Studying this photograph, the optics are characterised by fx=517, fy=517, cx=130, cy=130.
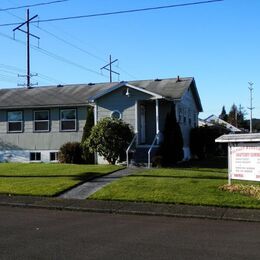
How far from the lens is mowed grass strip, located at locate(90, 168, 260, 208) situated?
1366 centimetres

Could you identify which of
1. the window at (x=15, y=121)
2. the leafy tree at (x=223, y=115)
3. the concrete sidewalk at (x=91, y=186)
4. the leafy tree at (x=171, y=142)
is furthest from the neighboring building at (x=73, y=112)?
the leafy tree at (x=223, y=115)

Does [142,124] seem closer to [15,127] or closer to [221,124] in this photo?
[15,127]

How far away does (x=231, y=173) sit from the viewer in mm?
15438

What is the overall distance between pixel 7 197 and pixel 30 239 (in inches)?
256

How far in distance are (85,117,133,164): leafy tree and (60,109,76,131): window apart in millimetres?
5161

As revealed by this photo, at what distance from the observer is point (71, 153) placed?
2691 cm

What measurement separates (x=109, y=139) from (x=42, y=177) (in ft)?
19.2

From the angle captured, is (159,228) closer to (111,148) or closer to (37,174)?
(37,174)

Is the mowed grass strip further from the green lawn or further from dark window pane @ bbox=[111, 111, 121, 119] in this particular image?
dark window pane @ bbox=[111, 111, 121, 119]

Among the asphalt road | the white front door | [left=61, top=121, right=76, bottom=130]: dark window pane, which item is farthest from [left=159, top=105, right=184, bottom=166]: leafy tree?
the asphalt road

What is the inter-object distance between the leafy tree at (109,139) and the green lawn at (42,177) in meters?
2.82

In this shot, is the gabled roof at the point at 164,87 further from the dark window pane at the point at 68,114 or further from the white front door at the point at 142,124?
the dark window pane at the point at 68,114

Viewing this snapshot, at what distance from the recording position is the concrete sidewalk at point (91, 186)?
1550 centimetres

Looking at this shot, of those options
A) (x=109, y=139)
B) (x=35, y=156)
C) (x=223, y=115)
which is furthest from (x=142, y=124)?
(x=223, y=115)
